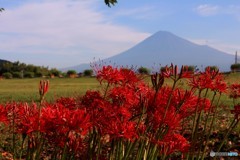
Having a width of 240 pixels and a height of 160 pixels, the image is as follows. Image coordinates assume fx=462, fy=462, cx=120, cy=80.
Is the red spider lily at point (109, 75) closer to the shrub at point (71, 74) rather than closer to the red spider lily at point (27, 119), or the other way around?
the red spider lily at point (27, 119)

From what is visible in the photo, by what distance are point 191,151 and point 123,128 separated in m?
1.42

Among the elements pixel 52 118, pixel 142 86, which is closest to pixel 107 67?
pixel 142 86

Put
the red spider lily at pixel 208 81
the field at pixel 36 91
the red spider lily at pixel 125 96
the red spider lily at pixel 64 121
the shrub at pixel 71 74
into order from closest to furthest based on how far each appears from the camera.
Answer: the red spider lily at pixel 64 121 < the red spider lily at pixel 125 96 < the red spider lily at pixel 208 81 < the field at pixel 36 91 < the shrub at pixel 71 74

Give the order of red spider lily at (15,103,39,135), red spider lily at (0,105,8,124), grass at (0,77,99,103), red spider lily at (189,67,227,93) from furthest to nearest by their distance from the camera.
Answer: grass at (0,77,99,103) → red spider lily at (189,67,227,93) → red spider lily at (0,105,8,124) → red spider lily at (15,103,39,135)

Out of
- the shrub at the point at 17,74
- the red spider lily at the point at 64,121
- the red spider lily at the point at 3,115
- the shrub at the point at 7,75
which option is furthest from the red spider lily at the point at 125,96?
the shrub at the point at 17,74

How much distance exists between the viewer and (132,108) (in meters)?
3.80

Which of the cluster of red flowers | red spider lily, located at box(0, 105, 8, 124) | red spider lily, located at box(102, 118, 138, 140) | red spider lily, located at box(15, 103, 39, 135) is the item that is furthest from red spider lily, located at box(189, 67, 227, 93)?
red spider lily, located at box(0, 105, 8, 124)

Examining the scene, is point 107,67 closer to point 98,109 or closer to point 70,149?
point 98,109

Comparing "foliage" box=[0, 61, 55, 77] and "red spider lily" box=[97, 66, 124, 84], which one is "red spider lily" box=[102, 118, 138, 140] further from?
"foliage" box=[0, 61, 55, 77]

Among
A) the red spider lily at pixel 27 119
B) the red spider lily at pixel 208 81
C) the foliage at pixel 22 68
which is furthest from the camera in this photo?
the foliage at pixel 22 68

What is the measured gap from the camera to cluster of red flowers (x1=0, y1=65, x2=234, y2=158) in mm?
3084

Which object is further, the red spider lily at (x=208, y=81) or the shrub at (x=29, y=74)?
the shrub at (x=29, y=74)

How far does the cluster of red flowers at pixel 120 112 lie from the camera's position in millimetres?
3084

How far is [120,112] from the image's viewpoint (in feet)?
11.5
